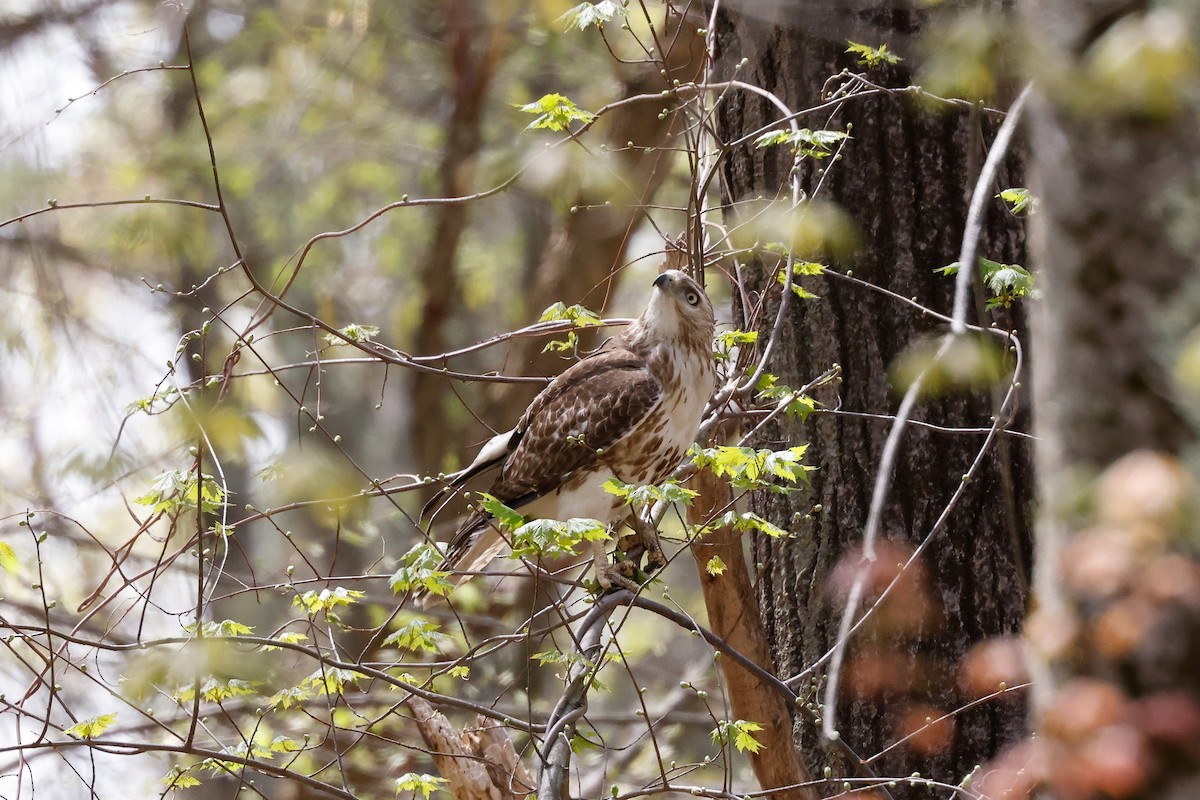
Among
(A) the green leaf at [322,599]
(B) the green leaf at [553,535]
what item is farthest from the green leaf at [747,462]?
(A) the green leaf at [322,599]

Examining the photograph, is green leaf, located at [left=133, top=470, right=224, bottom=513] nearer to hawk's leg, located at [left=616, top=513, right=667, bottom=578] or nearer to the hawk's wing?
the hawk's wing

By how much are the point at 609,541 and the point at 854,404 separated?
90 cm

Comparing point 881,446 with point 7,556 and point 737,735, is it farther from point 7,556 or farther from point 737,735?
point 7,556

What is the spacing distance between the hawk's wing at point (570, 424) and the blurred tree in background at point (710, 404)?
25cm

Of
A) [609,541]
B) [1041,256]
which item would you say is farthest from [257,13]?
[1041,256]

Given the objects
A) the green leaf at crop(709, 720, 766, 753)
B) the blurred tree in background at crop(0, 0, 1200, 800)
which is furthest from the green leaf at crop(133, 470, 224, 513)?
the green leaf at crop(709, 720, 766, 753)

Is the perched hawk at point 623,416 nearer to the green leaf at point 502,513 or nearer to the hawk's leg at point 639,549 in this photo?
the hawk's leg at point 639,549

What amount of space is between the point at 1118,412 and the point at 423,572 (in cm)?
202

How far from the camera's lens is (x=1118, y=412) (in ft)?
4.21

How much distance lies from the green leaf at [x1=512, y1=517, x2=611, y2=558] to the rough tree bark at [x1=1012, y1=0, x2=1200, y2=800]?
1426mm

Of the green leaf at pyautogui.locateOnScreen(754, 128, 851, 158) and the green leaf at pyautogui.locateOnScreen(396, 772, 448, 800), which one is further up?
the green leaf at pyautogui.locateOnScreen(754, 128, 851, 158)

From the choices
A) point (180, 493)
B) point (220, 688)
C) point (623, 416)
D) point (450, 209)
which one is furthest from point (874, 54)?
point (450, 209)

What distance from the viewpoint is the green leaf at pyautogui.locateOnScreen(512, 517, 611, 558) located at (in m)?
2.66

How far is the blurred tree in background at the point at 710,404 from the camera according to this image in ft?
4.19
